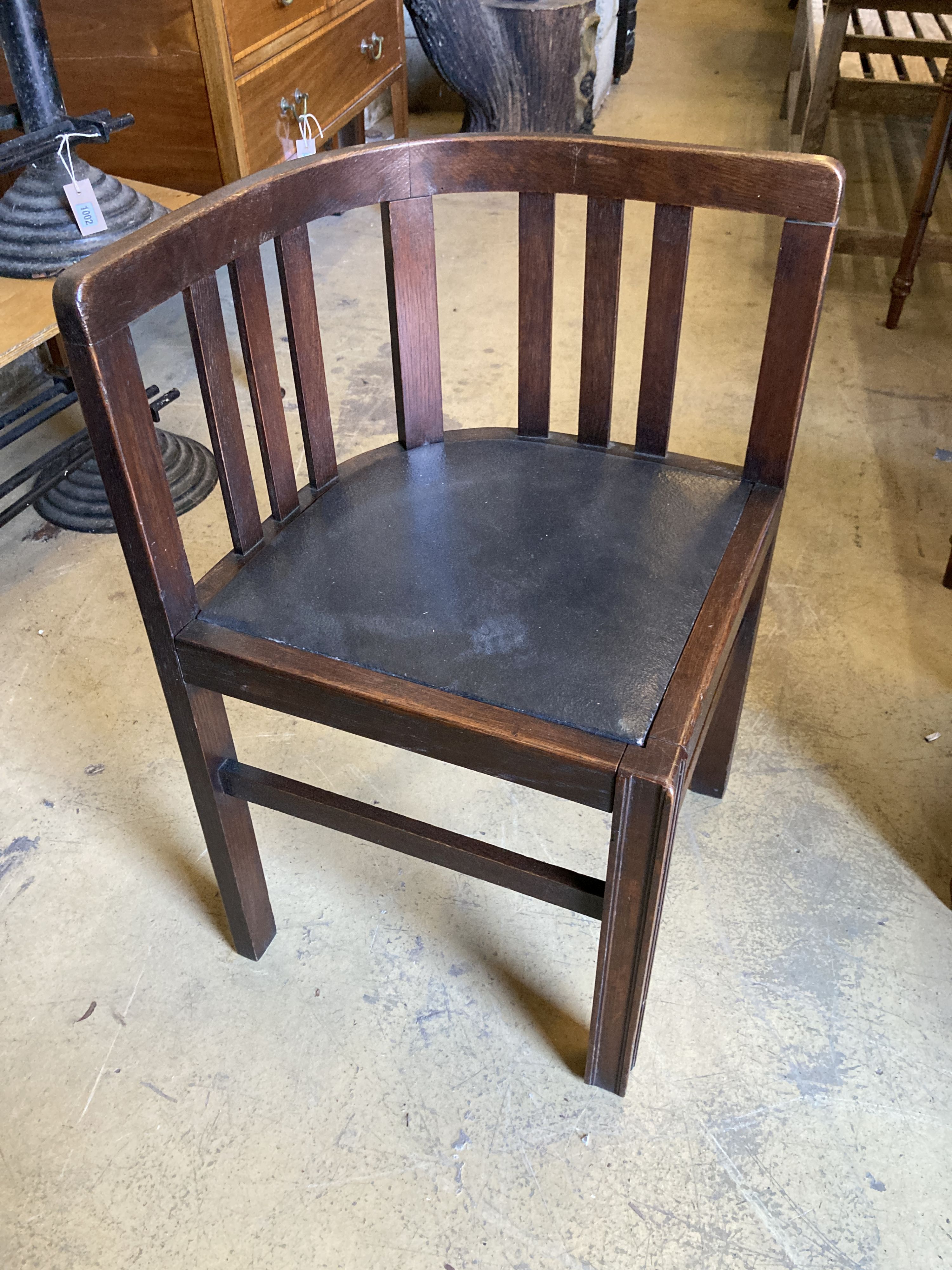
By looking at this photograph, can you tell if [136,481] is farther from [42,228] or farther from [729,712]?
[42,228]

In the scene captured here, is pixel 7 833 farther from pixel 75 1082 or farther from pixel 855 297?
pixel 855 297

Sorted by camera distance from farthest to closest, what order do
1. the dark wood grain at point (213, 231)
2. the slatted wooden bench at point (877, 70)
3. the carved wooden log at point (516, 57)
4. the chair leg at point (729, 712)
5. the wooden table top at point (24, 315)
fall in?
1. the carved wooden log at point (516, 57)
2. the slatted wooden bench at point (877, 70)
3. the wooden table top at point (24, 315)
4. the chair leg at point (729, 712)
5. the dark wood grain at point (213, 231)

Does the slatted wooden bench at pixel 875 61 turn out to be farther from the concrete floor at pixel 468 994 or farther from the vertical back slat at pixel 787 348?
the vertical back slat at pixel 787 348

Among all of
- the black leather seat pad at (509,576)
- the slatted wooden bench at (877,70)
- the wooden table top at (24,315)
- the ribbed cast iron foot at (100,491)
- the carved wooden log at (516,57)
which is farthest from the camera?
the carved wooden log at (516,57)

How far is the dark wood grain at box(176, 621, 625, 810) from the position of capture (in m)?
0.79

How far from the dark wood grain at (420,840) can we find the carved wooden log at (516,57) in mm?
2856

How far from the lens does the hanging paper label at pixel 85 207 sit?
4.99 ft

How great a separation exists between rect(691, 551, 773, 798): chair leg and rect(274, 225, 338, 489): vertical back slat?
48 cm

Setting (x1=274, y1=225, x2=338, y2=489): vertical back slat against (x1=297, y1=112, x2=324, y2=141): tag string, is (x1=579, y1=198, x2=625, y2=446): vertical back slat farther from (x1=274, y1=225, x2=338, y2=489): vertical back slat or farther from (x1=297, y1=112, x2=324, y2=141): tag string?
(x1=297, y1=112, x2=324, y2=141): tag string

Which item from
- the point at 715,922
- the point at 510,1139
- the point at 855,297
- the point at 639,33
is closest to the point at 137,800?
the point at 510,1139

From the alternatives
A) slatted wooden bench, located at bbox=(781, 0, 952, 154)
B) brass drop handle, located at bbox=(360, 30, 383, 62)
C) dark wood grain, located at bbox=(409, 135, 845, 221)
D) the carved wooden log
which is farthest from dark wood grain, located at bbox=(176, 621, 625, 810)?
the carved wooden log

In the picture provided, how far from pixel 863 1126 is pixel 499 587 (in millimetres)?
673

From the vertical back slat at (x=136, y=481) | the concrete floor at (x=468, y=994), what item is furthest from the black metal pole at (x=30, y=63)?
the vertical back slat at (x=136, y=481)

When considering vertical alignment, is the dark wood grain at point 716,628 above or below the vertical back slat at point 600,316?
below
